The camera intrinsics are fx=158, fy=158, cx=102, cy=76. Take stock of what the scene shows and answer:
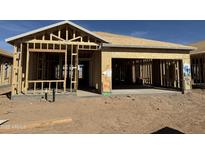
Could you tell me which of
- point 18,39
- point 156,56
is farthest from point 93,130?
point 156,56

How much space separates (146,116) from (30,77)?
9.60m

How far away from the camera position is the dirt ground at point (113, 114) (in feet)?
18.0

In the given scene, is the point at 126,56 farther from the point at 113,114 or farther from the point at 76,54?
the point at 113,114

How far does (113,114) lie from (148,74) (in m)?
13.6

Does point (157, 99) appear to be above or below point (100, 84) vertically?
below

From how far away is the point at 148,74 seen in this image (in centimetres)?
1958

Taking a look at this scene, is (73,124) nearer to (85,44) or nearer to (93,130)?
(93,130)

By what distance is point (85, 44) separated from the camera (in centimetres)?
1105

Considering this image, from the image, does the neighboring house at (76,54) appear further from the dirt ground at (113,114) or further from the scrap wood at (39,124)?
the scrap wood at (39,124)

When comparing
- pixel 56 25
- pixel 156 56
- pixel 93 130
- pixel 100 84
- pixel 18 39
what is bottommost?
pixel 93 130

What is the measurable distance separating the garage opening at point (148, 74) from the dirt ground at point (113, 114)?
3.90 m

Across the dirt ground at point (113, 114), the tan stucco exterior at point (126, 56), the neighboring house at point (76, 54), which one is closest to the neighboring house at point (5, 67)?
the neighboring house at point (76, 54)

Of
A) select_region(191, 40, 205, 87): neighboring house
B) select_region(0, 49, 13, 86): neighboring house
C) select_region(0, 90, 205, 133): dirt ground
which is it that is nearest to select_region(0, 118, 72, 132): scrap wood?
select_region(0, 90, 205, 133): dirt ground

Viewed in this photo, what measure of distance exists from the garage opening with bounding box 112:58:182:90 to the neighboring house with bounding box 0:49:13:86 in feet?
40.6
